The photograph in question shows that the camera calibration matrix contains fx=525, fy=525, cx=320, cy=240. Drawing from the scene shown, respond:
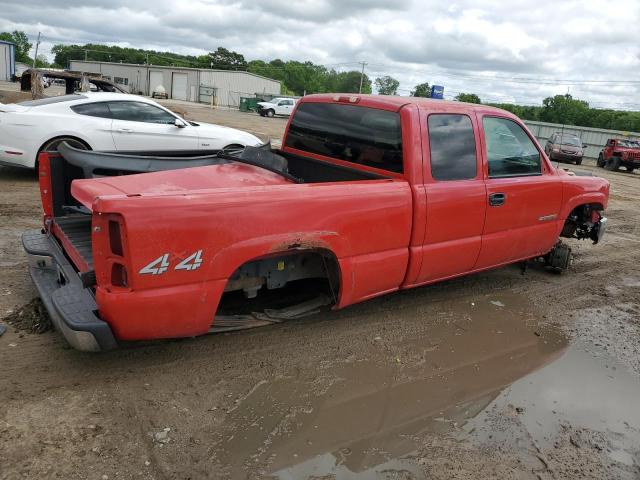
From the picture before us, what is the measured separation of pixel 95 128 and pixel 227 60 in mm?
120806

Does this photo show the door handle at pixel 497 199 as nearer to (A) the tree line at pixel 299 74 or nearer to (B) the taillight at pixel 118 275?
(B) the taillight at pixel 118 275

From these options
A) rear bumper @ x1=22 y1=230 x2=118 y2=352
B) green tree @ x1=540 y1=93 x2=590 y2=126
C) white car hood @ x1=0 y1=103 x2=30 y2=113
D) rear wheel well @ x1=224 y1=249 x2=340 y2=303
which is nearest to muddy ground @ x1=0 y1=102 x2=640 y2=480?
rear bumper @ x1=22 y1=230 x2=118 y2=352

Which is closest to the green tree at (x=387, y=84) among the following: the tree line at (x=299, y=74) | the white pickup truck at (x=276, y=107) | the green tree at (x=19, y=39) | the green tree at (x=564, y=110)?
the tree line at (x=299, y=74)

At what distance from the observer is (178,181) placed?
12.8 ft

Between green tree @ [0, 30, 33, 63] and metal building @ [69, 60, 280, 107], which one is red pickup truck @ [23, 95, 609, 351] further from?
green tree @ [0, 30, 33, 63]

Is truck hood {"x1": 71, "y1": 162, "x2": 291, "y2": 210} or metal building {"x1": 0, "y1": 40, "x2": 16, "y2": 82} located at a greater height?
metal building {"x1": 0, "y1": 40, "x2": 16, "y2": 82}

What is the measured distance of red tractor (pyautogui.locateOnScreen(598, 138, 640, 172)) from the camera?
2456 centimetres

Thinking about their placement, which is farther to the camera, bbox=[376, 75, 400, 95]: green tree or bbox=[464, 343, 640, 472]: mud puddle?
bbox=[376, 75, 400, 95]: green tree

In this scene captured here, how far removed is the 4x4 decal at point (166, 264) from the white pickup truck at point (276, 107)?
1668 inches

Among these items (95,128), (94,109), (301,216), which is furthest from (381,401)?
(94,109)

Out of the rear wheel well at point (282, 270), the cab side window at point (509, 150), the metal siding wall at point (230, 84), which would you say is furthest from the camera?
the metal siding wall at point (230, 84)

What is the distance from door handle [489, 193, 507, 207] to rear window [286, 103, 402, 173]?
1000 millimetres

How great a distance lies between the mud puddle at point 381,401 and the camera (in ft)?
8.82

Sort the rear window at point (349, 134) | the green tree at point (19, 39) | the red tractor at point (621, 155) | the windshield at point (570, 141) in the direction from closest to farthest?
the rear window at point (349, 134) → the red tractor at point (621, 155) → the windshield at point (570, 141) → the green tree at point (19, 39)
